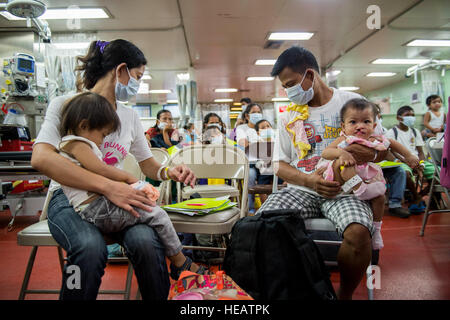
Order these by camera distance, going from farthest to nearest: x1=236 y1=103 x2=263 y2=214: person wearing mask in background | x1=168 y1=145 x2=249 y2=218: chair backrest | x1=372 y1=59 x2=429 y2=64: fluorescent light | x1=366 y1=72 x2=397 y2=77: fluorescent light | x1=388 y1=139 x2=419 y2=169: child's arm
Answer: x1=366 y1=72 x2=397 y2=77: fluorescent light → x1=372 y1=59 x2=429 y2=64: fluorescent light → x1=236 y1=103 x2=263 y2=214: person wearing mask in background → x1=168 y1=145 x2=249 y2=218: chair backrest → x1=388 y1=139 x2=419 y2=169: child's arm

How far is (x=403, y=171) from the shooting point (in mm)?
4016

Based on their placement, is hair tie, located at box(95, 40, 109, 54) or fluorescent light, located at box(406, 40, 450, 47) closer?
hair tie, located at box(95, 40, 109, 54)

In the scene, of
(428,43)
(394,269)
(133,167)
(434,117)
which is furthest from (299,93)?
(428,43)

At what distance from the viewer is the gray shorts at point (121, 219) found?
106 cm

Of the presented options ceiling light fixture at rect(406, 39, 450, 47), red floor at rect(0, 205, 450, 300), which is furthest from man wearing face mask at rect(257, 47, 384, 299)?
ceiling light fixture at rect(406, 39, 450, 47)

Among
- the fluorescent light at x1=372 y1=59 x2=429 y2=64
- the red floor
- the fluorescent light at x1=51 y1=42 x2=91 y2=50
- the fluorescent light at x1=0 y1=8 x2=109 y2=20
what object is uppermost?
the fluorescent light at x1=0 y1=8 x2=109 y2=20

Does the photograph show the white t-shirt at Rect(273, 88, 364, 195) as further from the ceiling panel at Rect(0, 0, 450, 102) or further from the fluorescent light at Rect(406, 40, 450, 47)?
the fluorescent light at Rect(406, 40, 450, 47)

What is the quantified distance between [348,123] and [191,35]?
6.05 metres

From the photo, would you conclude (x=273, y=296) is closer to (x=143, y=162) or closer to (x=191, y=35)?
(x=143, y=162)

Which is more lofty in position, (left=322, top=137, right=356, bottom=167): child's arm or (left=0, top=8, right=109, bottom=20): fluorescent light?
(left=0, top=8, right=109, bottom=20): fluorescent light

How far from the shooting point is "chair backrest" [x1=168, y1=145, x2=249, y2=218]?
1959 mm

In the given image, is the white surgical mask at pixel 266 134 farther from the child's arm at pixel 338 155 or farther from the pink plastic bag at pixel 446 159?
the child's arm at pixel 338 155

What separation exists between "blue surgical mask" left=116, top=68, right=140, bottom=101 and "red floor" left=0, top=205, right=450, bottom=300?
3.88 feet

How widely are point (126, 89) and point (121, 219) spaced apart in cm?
64
